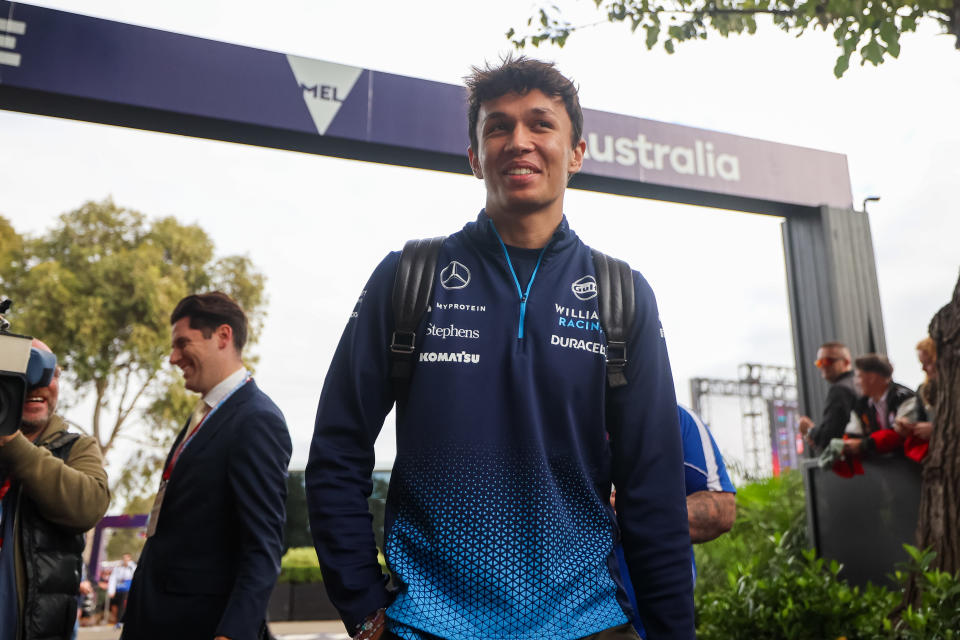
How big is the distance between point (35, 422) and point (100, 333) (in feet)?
59.9

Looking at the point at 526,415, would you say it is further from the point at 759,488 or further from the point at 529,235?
the point at 759,488

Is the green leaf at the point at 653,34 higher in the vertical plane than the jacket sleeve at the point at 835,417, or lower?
higher

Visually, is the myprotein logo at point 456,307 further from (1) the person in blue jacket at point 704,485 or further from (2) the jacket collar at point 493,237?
(1) the person in blue jacket at point 704,485

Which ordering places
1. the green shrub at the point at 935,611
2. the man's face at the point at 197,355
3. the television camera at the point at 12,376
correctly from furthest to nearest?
the green shrub at the point at 935,611 < the man's face at the point at 197,355 < the television camera at the point at 12,376

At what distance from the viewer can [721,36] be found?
5.54 m

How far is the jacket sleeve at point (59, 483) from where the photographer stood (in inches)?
107

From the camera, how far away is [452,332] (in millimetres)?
1610

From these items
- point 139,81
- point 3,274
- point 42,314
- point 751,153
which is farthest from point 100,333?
point 751,153

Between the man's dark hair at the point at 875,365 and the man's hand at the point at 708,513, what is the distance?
421 cm

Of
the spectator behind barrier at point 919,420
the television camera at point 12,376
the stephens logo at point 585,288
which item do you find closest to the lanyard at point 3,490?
the television camera at point 12,376

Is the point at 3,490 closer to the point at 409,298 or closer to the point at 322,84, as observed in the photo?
the point at 409,298

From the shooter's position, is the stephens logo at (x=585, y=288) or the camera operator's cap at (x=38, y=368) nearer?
the stephens logo at (x=585, y=288)

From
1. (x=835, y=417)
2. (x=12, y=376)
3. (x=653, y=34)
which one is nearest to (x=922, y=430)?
(x=835, y=417)

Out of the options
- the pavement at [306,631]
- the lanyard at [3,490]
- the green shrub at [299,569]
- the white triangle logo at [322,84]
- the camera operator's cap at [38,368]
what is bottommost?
the pavement at [306,631]
